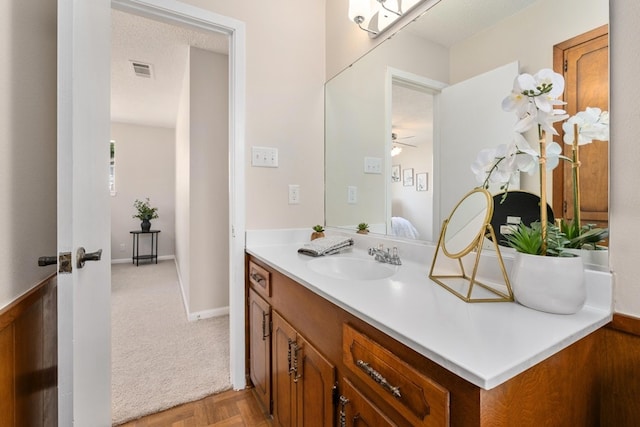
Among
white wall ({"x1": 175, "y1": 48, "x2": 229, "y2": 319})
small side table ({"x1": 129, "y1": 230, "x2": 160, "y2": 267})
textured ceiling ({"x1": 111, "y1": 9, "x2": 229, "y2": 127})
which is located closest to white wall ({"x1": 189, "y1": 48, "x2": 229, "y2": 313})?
white wall ({"x1": 175, "y1": 48, "x2": 229, "y2": 319})

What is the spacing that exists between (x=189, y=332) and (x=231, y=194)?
1467 millimetres

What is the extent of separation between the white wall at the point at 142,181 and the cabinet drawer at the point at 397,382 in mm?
5558

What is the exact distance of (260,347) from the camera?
1445 mm

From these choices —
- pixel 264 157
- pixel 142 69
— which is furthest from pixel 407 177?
pixel 142 69

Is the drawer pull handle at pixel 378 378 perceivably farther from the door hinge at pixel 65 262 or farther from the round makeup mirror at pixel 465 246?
the door hinge at pixel 65 262

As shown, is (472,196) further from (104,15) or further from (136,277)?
(136,277)

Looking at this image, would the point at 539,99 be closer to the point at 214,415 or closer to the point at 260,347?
the point at 260,347

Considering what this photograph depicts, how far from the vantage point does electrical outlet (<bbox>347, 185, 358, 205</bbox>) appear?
68.9 inches

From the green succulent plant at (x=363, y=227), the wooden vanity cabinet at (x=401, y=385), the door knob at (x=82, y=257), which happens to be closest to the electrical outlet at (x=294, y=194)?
the green succulent plant at (x=363, y=227)

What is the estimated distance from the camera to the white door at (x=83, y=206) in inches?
31.3

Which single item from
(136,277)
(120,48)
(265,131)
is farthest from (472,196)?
(136,277)

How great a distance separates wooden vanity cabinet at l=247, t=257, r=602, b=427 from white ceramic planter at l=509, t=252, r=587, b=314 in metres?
0.09

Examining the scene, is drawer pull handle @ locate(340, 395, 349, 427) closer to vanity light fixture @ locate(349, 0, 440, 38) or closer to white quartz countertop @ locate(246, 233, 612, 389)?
white quartz countertop @ locate(246, 233, 612, 389)

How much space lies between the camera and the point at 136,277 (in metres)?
4.11
